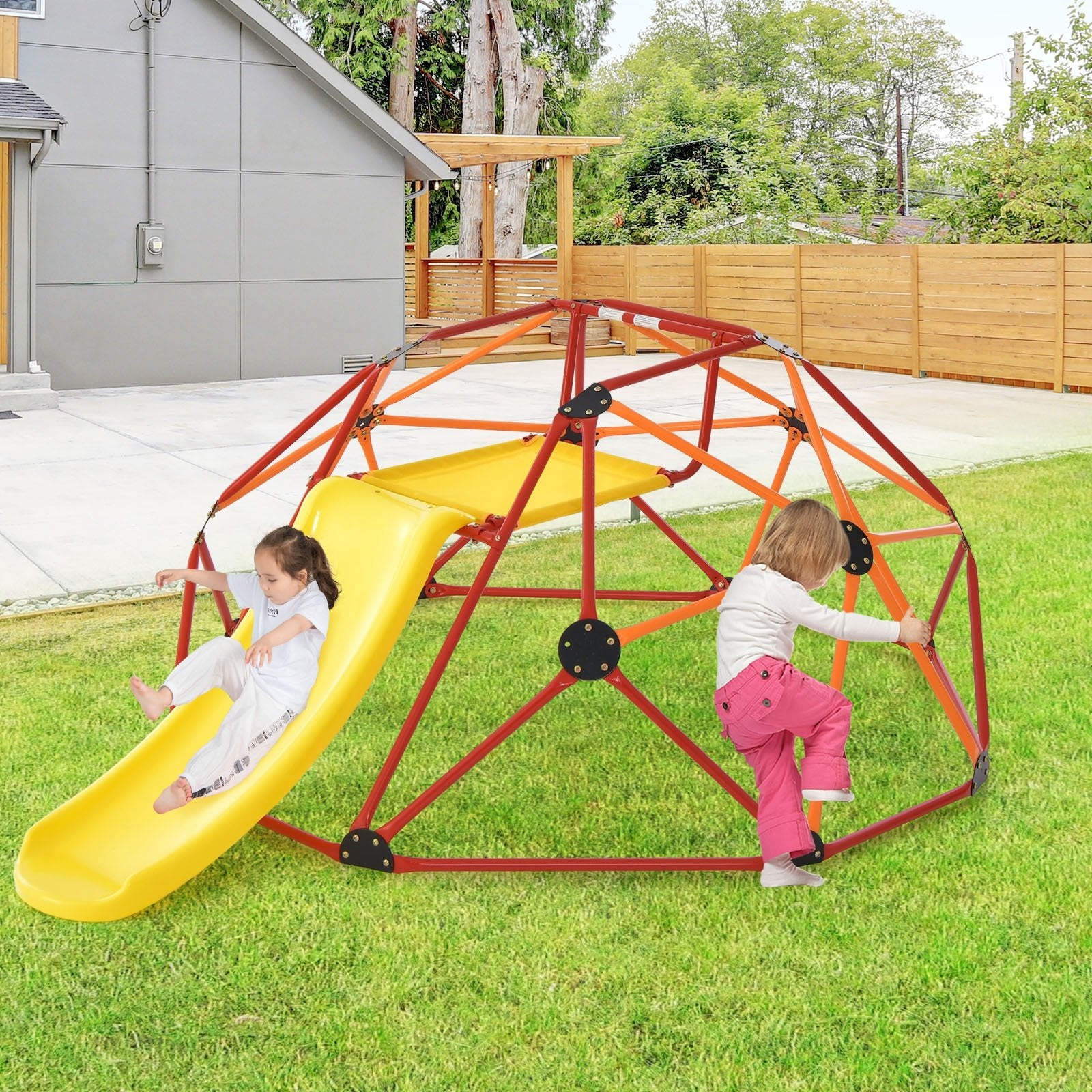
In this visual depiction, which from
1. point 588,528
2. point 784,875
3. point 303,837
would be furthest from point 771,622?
point 303,837

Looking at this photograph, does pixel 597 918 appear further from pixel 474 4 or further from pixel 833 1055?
pixel 474 4

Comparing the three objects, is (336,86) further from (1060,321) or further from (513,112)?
(513,112)

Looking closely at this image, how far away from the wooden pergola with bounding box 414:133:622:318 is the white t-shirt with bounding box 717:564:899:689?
657 inches

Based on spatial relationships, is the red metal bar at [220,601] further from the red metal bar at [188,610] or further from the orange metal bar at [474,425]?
the orange metal bar at [474,425]

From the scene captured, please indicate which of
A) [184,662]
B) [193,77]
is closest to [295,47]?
[193,77]

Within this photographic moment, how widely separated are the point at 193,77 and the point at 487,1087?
16053mm

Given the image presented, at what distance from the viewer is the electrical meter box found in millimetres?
Result: 16453

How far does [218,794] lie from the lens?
360 cm

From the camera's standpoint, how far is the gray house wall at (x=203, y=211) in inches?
631

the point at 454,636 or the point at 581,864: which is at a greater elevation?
the point at 454,636

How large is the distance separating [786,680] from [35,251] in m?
14.4

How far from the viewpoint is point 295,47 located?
55.8 feet

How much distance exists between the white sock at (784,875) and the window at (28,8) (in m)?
15.3

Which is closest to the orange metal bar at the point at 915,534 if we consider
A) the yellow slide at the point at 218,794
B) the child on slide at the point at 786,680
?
the child on slide at the point at 786,680
